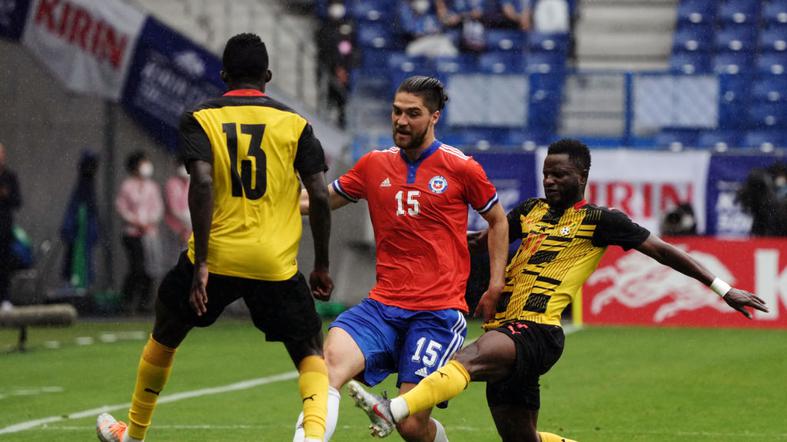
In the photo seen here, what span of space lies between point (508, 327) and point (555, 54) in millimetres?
18514

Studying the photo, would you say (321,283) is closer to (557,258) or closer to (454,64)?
(557,258)

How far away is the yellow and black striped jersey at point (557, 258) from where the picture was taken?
724 cm

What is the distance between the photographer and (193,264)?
698cm

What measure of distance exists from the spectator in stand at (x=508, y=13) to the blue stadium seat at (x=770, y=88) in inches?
200

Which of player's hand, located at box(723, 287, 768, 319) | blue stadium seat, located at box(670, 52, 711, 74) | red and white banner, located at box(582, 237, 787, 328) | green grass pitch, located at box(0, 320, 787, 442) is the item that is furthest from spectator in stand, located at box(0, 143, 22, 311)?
player's hand, located at box(723, 287, 768, 319)

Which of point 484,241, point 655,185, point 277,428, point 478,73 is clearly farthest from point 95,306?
point 484,241

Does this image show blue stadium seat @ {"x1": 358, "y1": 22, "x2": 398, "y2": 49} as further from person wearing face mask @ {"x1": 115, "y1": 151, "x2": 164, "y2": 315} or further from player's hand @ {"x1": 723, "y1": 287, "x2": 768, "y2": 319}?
player's hand @ {"x1": 723, "y1": 287, "x2": 768, "y2": 319}

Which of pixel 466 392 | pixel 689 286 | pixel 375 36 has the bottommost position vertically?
pixel 689 286

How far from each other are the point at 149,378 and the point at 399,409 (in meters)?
1.43

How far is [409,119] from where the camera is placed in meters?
7.40

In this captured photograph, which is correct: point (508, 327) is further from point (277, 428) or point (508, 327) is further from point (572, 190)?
point (277, 428)

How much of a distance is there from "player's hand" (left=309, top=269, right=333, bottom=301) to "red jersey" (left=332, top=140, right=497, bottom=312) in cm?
40

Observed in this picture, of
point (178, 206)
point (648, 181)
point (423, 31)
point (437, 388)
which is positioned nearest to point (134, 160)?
point (178, 206)

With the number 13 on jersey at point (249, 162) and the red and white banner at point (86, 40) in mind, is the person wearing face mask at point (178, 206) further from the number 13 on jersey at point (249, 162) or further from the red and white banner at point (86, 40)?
the number 13 on jersey at point (249, 162)
